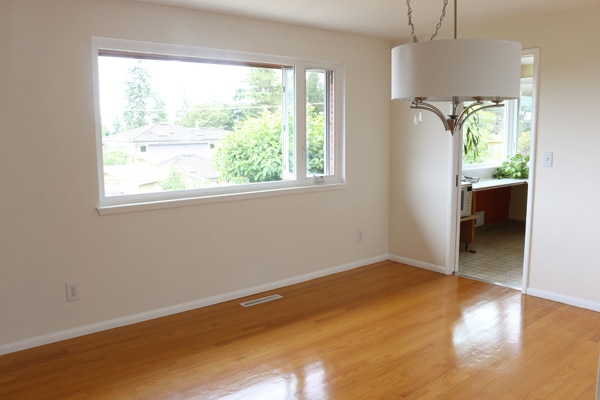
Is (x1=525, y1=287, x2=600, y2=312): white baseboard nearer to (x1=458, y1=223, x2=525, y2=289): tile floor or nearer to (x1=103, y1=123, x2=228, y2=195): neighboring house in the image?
(x1=458, y1=223, x2=525, y2=289): tile floor

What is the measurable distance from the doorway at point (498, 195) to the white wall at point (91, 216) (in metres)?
2.05

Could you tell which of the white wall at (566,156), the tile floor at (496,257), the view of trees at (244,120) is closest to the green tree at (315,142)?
the view of trees at (244,120)

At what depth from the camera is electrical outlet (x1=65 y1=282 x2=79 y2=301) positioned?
3.36 metres

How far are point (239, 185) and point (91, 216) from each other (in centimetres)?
123

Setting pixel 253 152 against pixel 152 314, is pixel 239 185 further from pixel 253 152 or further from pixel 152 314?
pixel 152 314

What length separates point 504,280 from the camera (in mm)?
4648

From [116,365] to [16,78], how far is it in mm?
1847

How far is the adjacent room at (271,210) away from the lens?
303 centimetres

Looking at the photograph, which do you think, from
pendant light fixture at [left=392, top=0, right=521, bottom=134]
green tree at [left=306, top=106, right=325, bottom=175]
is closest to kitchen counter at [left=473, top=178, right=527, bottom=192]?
green tree at [left=306, top=106, right=325, bottom=175]

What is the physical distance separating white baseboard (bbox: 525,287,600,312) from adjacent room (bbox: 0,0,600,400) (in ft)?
0.05

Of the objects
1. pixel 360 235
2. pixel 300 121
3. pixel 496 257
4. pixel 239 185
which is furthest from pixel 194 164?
pixel 496 257

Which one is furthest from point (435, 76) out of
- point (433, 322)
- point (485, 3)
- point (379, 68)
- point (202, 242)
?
point (379, 68)

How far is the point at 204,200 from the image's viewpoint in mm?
3934

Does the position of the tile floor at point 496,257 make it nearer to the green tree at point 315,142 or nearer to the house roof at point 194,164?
the green tree at point 315,142
